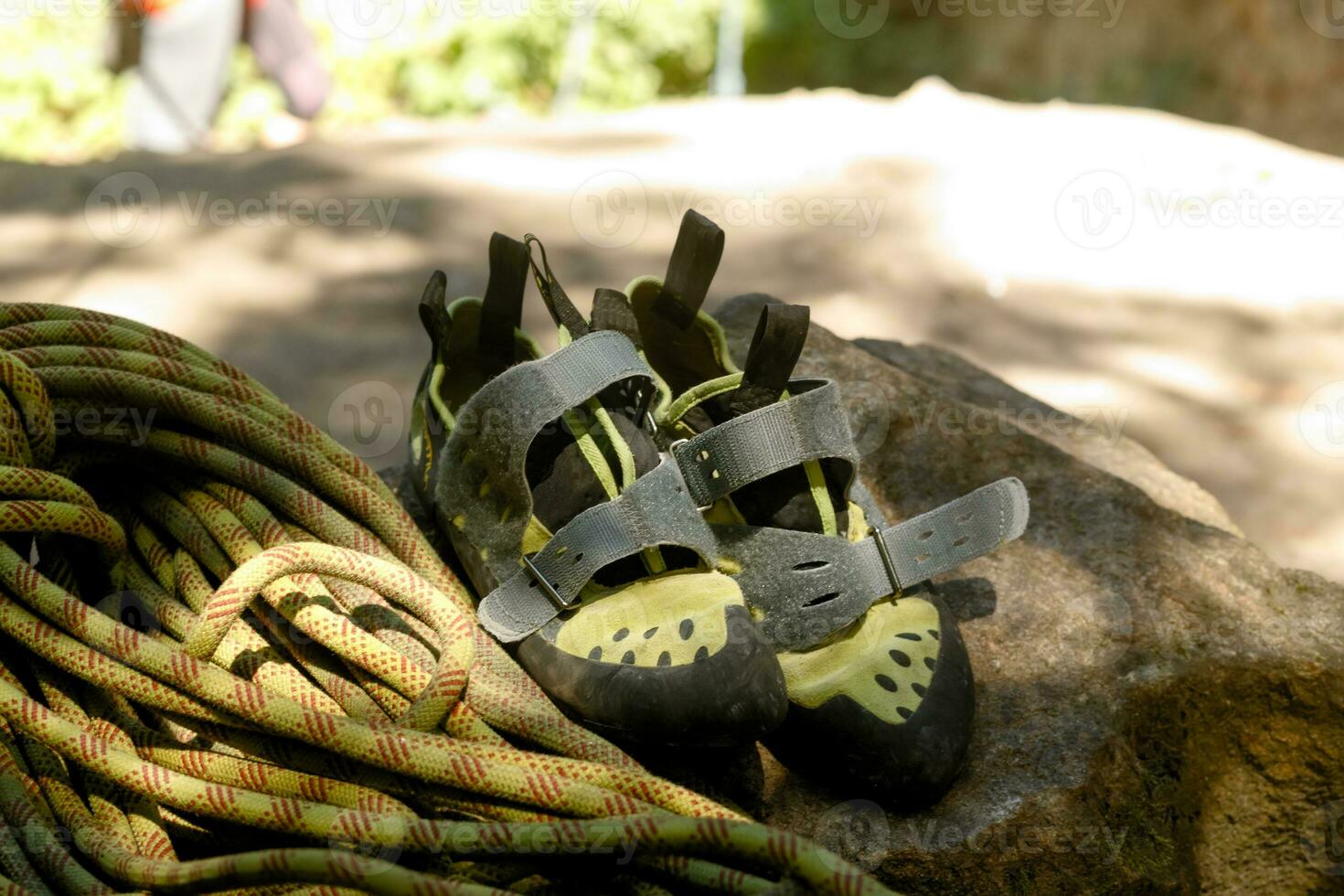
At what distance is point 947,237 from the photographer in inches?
153

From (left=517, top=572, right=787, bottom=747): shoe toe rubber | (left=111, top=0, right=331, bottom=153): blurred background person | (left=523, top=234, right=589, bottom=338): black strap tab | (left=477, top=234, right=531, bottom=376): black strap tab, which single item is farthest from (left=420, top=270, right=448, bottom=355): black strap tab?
(left=111, top=0, right=331, bottom=153): blurred background person

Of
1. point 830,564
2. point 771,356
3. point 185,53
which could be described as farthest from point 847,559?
point 185,53

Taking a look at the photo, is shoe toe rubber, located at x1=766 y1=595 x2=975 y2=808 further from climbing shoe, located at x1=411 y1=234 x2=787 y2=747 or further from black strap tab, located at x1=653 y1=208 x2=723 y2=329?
black strap tab, located at x1=653 y1=208 x2=723 y2=329

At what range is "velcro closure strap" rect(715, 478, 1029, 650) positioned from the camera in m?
1.34

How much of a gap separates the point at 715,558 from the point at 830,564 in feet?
0.41

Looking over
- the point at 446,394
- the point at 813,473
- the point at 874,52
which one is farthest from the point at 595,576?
the point at 874,52

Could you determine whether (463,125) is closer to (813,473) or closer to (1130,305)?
(1130,305)

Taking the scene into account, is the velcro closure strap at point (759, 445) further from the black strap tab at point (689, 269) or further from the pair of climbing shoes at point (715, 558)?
the black strap tab at point (689, 269)

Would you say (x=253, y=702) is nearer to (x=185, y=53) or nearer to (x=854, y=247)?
(x=854, y=247)

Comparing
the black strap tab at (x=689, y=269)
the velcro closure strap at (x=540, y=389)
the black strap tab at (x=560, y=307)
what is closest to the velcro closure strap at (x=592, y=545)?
the velcro closure strap at (x=540, y=389)

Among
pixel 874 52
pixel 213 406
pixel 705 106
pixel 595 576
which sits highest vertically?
pixel 213 406

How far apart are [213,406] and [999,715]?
37.4 inches

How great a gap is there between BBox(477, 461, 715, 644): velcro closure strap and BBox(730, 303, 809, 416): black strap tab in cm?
13

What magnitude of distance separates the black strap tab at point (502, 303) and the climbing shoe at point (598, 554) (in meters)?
0.11
